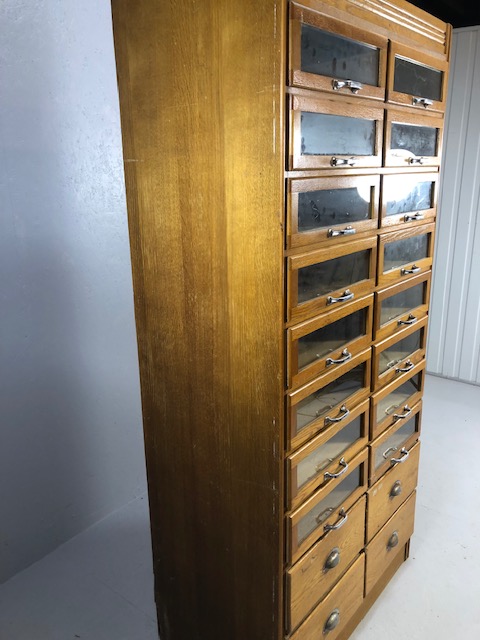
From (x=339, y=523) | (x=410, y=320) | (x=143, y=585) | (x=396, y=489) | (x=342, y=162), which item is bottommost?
(x=143, y=585)

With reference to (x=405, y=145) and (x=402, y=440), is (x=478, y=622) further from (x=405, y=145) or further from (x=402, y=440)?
(x=405, y=145)

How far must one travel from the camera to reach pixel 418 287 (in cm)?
201

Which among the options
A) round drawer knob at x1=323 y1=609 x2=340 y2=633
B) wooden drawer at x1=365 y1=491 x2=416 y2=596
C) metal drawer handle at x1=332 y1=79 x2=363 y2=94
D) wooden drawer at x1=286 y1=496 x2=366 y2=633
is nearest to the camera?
metal drawer handle at x1=332 y1=79 x2=363 y2=94

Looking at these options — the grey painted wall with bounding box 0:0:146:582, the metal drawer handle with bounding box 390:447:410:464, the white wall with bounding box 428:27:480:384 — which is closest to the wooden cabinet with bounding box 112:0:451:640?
the metal drawer handle with bounding box 390:447:410:464

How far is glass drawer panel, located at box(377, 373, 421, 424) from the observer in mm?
1915

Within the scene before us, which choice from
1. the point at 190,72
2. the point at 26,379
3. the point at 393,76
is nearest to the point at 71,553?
the point at 26,379

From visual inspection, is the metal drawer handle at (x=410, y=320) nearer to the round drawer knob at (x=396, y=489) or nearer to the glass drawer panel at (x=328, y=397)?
the glass drawer panel at (x=328, y=397)

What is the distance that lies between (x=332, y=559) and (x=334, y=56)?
145 cm

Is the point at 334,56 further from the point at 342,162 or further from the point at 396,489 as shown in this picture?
the point at 396,489

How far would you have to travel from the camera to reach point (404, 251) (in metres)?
1.85

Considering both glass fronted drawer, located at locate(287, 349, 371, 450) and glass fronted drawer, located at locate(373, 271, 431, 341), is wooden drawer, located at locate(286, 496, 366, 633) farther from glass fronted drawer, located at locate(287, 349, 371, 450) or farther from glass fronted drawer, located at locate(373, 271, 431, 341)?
glass fronted drawer, located at locate(373, 271, 431, 341)

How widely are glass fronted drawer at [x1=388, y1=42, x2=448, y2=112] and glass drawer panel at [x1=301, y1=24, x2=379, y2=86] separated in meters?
0.10

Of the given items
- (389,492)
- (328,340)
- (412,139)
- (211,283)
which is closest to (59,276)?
(211,283)

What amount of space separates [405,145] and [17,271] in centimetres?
151
